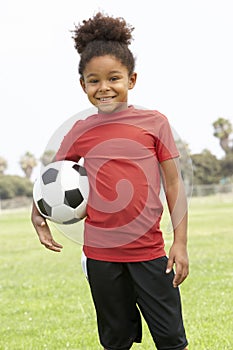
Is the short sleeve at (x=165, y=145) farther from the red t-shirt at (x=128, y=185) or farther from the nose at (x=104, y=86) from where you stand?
the nose at (x=104, y=86)

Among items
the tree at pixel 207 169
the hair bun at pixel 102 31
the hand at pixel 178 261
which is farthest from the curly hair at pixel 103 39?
the tree at pixel 207 169

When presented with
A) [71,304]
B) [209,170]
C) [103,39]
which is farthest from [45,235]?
[209,170]

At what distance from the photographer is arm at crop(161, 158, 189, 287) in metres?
3.09

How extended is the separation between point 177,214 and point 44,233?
2.32 ft

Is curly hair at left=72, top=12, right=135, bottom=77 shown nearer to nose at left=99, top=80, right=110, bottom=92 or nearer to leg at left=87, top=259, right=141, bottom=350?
nose at left=99, top=80, right=110, bottom=92

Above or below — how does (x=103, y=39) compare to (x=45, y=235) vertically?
above

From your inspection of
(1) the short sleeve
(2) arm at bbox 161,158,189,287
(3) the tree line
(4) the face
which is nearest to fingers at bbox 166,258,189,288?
(2) arm at bbox 161,158,189,287

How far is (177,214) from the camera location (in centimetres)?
314

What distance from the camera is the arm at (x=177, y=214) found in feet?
10.1

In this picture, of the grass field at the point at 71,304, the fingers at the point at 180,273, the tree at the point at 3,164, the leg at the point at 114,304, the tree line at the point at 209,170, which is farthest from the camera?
the tree at the point at 3,164

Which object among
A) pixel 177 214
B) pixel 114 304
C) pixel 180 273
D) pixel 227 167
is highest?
pixel 177 214

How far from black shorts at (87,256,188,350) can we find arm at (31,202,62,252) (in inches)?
7.6

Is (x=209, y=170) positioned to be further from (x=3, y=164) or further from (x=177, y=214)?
(x=177, y=214)

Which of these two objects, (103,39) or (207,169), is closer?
(103,39)
